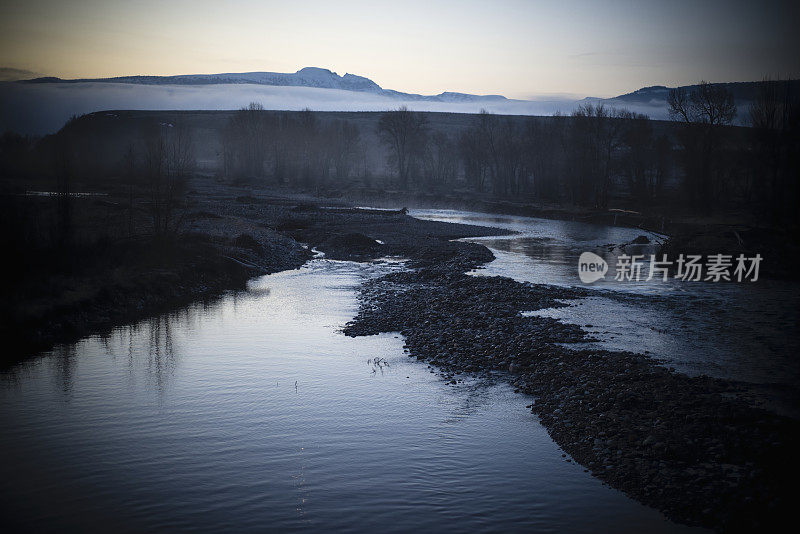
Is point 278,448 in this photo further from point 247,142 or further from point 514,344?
point 247,142

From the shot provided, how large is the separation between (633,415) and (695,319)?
12.0 meters

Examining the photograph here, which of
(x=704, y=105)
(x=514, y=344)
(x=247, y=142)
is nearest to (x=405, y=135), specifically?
(x=247, y=142)

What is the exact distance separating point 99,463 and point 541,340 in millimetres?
12635

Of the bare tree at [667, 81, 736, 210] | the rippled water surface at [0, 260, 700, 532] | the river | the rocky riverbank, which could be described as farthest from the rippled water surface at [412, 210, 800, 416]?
the bare tree at [667, 81, 736, 210]

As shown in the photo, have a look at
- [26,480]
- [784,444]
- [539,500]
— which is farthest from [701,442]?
[26,480]

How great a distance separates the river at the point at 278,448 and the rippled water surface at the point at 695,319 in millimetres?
6030

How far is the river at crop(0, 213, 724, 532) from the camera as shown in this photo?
10094 mm

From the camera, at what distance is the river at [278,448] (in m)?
10.1

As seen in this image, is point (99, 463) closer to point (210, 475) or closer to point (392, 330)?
point (210, 475)

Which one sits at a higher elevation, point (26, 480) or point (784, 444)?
point (784, 444)

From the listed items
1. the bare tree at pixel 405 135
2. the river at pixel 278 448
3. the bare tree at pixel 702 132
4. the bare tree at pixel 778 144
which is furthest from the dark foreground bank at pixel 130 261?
the bare tree at pixel 405 135

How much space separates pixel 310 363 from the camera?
727 inches

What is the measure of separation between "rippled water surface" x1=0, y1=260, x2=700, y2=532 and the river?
1.6 inches

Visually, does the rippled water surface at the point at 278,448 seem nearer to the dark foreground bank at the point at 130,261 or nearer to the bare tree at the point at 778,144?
the dark foreground bank at the point at 130,261
